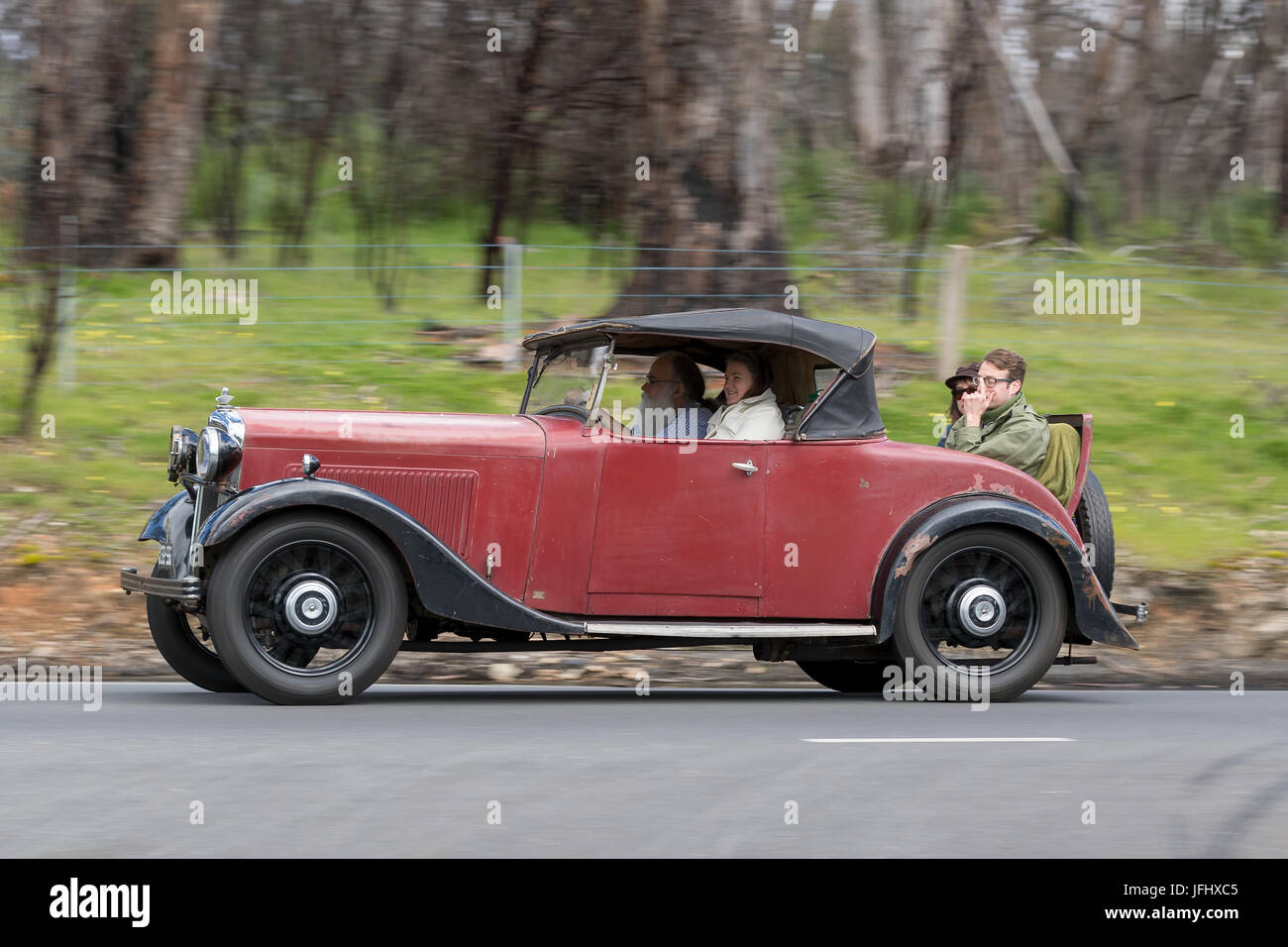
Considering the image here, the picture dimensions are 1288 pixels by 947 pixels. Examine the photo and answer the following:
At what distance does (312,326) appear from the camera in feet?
50.6

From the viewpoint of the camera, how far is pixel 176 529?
804cm

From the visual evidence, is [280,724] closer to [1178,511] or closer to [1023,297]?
[1178,511]

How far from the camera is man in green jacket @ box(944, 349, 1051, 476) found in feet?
28.7

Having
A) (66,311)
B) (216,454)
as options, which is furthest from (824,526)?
(66,311)

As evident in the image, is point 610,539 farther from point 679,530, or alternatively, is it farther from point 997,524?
point 997,524

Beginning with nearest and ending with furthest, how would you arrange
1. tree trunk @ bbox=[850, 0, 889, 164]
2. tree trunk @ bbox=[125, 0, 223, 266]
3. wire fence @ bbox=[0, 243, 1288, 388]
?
1. wire fence @ bbox=[0, 243, 1288, 388]
2. tree trunk @ bbox=[125, 0, 223, 266]
3. tree trunk @ bbox=[850, 0, 889, 164]

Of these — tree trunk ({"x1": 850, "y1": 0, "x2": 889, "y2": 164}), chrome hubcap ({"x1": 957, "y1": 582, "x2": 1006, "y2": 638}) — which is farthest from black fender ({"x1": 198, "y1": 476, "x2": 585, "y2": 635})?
tree trunk ({"x1": 850, "y1": 0, "x2": 889, "y2": 164})

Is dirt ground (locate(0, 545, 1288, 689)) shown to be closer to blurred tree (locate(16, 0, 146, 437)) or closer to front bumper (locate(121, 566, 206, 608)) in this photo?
front bumper (locate(121, 566, 206, 608))

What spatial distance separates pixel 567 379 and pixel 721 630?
1.56 meters

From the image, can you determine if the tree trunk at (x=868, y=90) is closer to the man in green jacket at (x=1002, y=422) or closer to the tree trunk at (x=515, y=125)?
the tree trunk at (x=515, y=125)

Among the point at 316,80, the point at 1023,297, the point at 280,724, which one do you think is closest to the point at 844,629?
the point at 280,724

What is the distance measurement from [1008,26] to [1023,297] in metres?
7.67

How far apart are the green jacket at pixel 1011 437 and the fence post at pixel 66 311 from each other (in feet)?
24.8

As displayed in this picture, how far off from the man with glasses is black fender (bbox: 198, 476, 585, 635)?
1.04m
